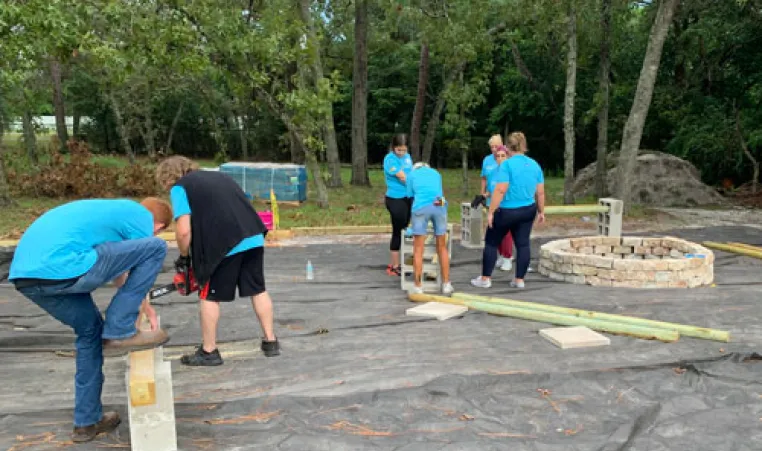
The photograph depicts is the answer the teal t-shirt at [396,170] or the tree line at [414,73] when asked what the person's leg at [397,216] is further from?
the tree line at [414,73]

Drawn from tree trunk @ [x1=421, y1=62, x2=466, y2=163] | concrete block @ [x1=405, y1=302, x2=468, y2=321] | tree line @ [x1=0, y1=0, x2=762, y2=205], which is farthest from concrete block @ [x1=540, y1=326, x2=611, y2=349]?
tree trunk @ [x1=421, y1=62, x2=466, y2=163]

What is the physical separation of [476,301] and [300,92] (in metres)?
7.76

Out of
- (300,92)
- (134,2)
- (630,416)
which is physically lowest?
(630,416)

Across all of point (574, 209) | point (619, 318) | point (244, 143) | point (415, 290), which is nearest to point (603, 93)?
point (574, 209)

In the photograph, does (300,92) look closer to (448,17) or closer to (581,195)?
(448,17)

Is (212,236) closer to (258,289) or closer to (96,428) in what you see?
(258,289)

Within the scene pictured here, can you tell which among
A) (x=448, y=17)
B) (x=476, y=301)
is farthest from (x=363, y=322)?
(x=448, y=17)

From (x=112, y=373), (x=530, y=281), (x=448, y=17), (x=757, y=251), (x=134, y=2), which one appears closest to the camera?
(x=112, y=373)

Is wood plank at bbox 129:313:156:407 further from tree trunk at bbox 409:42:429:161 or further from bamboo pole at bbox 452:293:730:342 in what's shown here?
tree trunk at bbox 409:42:429:161

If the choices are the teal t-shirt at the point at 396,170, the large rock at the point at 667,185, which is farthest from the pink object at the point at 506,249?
the large rock at the point at 667,185

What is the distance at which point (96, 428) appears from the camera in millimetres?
3072

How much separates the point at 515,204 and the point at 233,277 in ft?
10.6

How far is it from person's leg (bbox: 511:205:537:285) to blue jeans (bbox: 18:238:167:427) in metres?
4.00

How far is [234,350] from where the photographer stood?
4.37 meters
